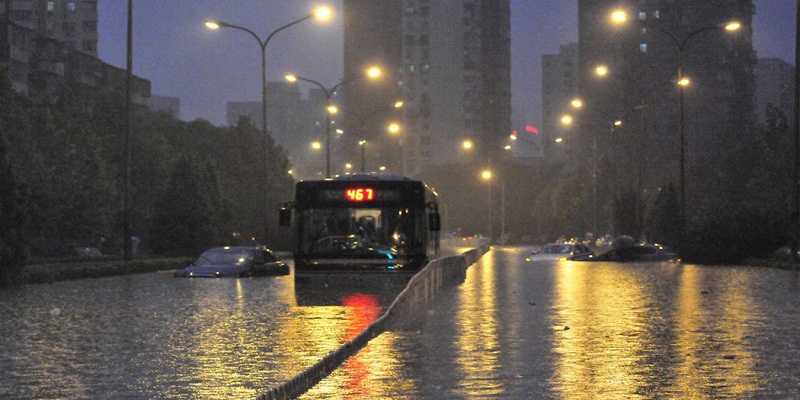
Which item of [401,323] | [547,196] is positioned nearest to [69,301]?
[401,323]

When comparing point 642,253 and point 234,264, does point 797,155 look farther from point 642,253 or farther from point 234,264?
point 234,264

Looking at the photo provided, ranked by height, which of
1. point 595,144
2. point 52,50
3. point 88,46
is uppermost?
point 88,46

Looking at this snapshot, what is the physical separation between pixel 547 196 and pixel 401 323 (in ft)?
487

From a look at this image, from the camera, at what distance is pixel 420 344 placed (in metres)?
18.5

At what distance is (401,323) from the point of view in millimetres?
22797

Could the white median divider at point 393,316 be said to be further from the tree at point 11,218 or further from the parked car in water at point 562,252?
the parked car in water at point 562,252

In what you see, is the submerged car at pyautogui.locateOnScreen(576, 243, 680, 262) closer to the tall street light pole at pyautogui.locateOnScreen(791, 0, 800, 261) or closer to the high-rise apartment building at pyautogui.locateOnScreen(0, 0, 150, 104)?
the tall street light pole at pyautogui.locateOnScreen(791, 0, 800, 261)

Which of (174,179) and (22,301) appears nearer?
(22,301)

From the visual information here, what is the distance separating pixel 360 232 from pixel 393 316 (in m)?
12.6

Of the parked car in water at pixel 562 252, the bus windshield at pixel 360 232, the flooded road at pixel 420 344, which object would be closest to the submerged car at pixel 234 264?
the bus windshield at pixel 360 232

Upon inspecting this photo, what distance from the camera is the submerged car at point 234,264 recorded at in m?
44.5

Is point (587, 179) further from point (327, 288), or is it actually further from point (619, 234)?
point (327, 288)

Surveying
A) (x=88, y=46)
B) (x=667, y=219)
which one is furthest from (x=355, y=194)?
(x=88, y=46)

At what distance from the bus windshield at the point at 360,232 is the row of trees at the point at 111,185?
7466mm
